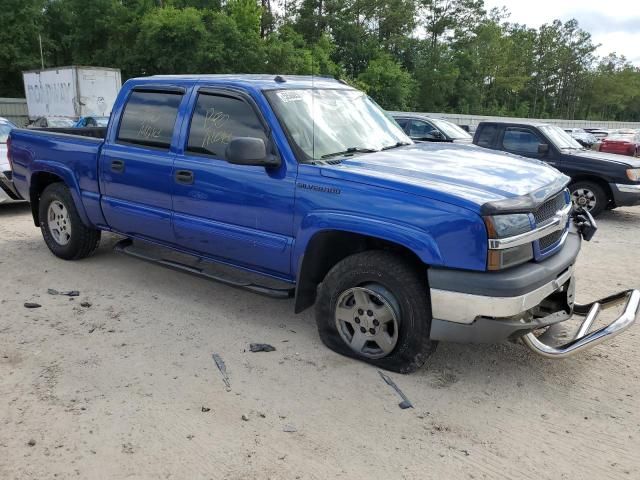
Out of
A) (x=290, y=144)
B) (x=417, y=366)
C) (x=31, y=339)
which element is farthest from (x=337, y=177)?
(x=31, y=339)

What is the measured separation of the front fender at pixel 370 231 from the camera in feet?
10.8

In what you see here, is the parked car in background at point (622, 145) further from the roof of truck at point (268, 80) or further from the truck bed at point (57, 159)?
the truck bed at point (57, 159)

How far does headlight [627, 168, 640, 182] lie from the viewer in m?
9.08

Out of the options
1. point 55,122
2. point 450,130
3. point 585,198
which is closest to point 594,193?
point 585,198

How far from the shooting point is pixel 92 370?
3744mm

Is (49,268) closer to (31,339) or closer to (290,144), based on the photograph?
(31,339)

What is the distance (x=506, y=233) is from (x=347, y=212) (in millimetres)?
989

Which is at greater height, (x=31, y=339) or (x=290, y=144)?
(x=290, y=144)

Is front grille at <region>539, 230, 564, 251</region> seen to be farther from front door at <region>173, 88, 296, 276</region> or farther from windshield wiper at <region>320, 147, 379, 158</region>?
front door at <region>173, 88, 296, 276</region>

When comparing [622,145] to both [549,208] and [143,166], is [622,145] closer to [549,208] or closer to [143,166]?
[549,208]

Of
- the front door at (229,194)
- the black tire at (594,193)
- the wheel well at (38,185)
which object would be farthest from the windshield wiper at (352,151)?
the black tire at (594,193)

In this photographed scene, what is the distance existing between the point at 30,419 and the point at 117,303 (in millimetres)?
1852

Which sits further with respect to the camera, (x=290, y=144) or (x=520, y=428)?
(x=290, y=144)

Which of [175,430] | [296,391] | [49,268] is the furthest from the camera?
[49,268]
